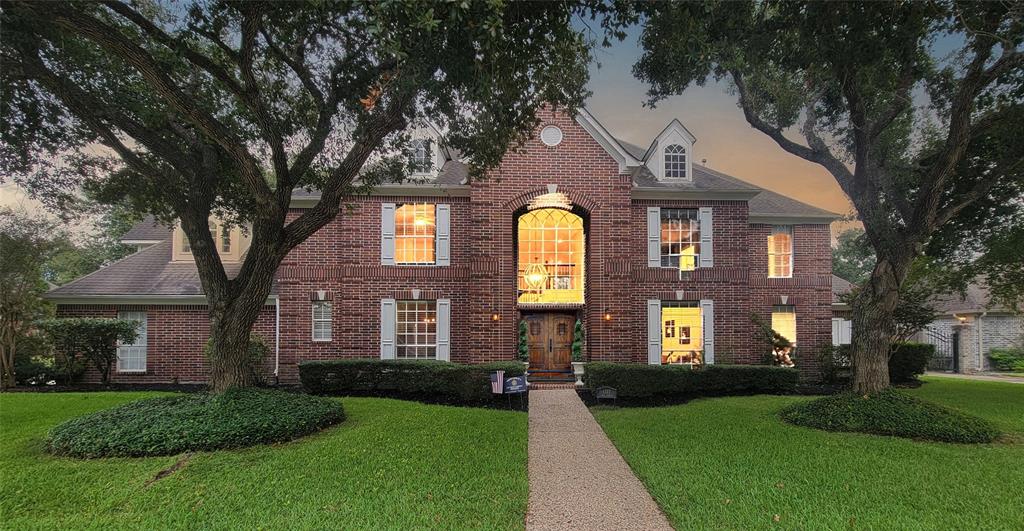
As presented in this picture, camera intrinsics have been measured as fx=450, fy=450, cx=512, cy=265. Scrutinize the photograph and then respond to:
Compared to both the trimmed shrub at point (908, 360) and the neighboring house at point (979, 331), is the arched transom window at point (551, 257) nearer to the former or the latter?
the trimmed shrub at point (908, 360)

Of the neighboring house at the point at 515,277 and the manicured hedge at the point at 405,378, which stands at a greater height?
the neighboring house at the point at 515,277

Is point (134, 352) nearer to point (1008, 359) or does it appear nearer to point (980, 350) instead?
point (980, 350)

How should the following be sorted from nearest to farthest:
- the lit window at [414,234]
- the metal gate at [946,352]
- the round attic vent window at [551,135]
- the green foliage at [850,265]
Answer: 1. the round attic vent window at [551,135]
2. the lit window at [414,234]
3. the metal gate at [946,352]
4. the green foliage at [850,265]

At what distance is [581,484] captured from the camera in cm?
543

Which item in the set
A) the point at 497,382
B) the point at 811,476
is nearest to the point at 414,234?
the point at 497,382

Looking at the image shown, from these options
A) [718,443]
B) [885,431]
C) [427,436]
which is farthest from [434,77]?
[885,431]

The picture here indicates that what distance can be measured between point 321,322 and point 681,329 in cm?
1137

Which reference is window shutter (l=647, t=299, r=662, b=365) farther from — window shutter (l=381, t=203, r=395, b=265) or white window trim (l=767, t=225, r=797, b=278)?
window shutter (l=381, t=203, r=395, b=265)

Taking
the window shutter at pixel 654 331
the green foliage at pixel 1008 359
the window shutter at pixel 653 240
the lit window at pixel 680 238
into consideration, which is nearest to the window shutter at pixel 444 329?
the window shutter at pixel 654 331

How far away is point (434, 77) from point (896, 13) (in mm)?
7286

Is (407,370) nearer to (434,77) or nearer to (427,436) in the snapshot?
(427,436)

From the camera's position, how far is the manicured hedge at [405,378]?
36.4 feet

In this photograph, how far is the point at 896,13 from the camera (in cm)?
701

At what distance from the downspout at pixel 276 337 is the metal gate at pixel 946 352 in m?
29.5
